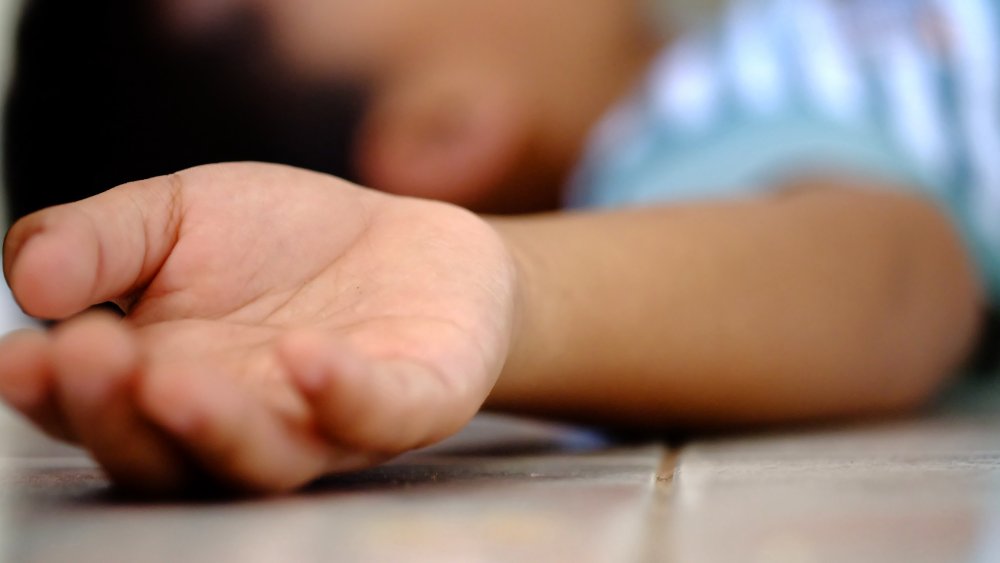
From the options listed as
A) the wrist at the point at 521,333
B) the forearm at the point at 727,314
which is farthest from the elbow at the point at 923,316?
the wrist at the point at 521,333

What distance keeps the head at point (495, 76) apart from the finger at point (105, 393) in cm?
50

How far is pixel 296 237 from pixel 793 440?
0.31 meters

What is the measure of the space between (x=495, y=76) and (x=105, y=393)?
1.04 meters

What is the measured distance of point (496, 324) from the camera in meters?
0.39

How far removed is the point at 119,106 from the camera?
339mm

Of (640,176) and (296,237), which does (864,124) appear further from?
(296,237)

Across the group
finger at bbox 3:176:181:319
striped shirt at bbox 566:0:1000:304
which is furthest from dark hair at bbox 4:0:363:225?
striped shirt at bbox 566:0:1000:304

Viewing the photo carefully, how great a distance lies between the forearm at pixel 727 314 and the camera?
1.83ft

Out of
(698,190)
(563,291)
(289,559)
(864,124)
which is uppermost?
(864,124)

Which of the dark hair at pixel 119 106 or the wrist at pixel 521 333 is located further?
the wrist at pixel 521 333

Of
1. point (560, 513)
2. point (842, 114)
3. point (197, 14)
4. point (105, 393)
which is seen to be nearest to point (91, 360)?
point (105, 393)

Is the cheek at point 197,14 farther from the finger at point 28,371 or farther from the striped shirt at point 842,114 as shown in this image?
the striped shirt at point 842,114

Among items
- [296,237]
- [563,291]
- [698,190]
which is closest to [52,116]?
[296,237]

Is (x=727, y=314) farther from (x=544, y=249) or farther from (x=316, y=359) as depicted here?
(x=316, y=359)
